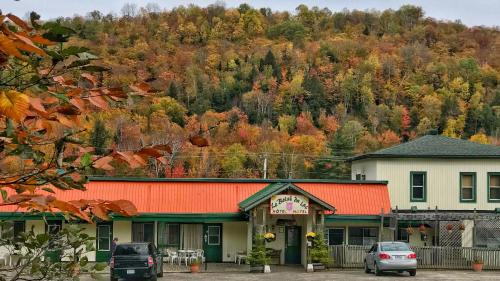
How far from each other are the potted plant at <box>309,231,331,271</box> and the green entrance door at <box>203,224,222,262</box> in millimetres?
5703


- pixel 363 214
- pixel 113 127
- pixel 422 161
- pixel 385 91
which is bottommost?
pixel 363 214

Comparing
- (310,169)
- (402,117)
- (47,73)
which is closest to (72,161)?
(47,73)

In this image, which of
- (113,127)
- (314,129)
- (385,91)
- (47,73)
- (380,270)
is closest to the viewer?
(47,73)

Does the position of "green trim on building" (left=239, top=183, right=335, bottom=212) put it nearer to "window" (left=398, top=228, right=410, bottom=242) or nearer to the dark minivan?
"window" (left=398, top=228, right=410, bottom=242)

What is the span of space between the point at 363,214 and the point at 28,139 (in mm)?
34732

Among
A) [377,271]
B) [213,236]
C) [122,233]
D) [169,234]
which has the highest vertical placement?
[122,233]

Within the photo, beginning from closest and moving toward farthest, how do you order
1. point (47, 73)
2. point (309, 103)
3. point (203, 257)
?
1. point (47, 73)
2. point (203, 257)
3. point (309, 103)

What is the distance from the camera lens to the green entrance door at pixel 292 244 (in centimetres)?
3775

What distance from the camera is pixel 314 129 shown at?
142 metres

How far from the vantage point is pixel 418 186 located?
127 feet

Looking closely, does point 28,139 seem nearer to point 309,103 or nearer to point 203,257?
point 203,257

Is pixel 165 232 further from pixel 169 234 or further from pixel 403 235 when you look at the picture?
pixel 403 235

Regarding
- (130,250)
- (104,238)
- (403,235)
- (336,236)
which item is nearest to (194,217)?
(104,238)

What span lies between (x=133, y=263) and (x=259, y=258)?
8.08 meters
